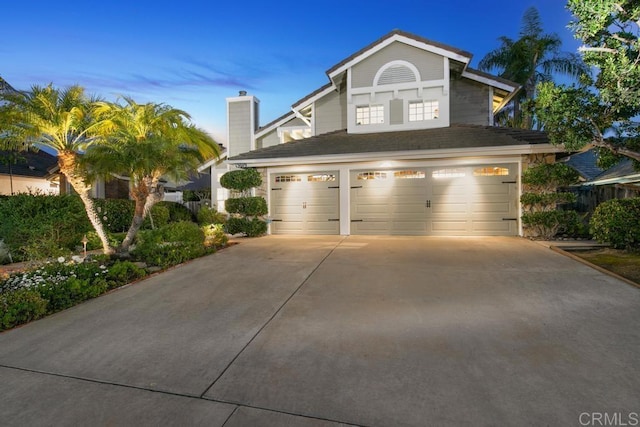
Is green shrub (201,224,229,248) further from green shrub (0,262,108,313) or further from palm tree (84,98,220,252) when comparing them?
green shrub (0,262,108,313)

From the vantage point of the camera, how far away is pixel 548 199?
8711mm

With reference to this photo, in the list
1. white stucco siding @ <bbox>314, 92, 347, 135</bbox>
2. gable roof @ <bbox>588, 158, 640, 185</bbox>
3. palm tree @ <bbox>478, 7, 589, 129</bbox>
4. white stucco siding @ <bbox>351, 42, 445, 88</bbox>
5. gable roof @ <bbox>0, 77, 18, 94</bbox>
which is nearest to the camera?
gable roof @ <bbox>0, 77, 18, 94</bbox>

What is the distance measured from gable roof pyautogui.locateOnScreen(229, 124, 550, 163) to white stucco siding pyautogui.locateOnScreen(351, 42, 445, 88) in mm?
1925

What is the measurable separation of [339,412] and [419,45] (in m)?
11.9

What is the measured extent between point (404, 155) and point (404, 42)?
15.3 ft

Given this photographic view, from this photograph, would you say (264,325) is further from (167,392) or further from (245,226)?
(245,226)

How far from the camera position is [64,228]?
8.35 metres

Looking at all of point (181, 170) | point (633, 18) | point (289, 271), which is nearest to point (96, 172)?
point (181, 170)

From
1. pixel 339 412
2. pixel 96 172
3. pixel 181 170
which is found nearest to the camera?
pixel 339 412

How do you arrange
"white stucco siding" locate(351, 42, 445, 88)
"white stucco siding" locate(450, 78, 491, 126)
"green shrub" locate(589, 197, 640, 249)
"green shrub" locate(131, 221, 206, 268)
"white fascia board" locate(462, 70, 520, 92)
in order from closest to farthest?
"green shrub" locate(589, 197, 640, 249) → "green shrub" locate(131, 221, 206, 268) → "white stucco siding" locate(351, 42, 445, 88) → "white fascia board" locate(462, 70, 520, 92) → "white stucco siding" locate(450, 78, 491, 126)

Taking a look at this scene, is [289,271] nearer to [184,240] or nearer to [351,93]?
[184,240]

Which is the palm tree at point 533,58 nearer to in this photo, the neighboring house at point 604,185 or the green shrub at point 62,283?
the neighboring house at point 604,185

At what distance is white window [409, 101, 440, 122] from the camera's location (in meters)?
11.2

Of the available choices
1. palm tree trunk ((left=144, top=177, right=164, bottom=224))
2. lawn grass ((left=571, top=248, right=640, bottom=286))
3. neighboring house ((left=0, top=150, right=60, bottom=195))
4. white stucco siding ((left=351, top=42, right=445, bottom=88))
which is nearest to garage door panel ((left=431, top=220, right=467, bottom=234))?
lawn grass ((left=571, top=248, right=640, bottom=286))
